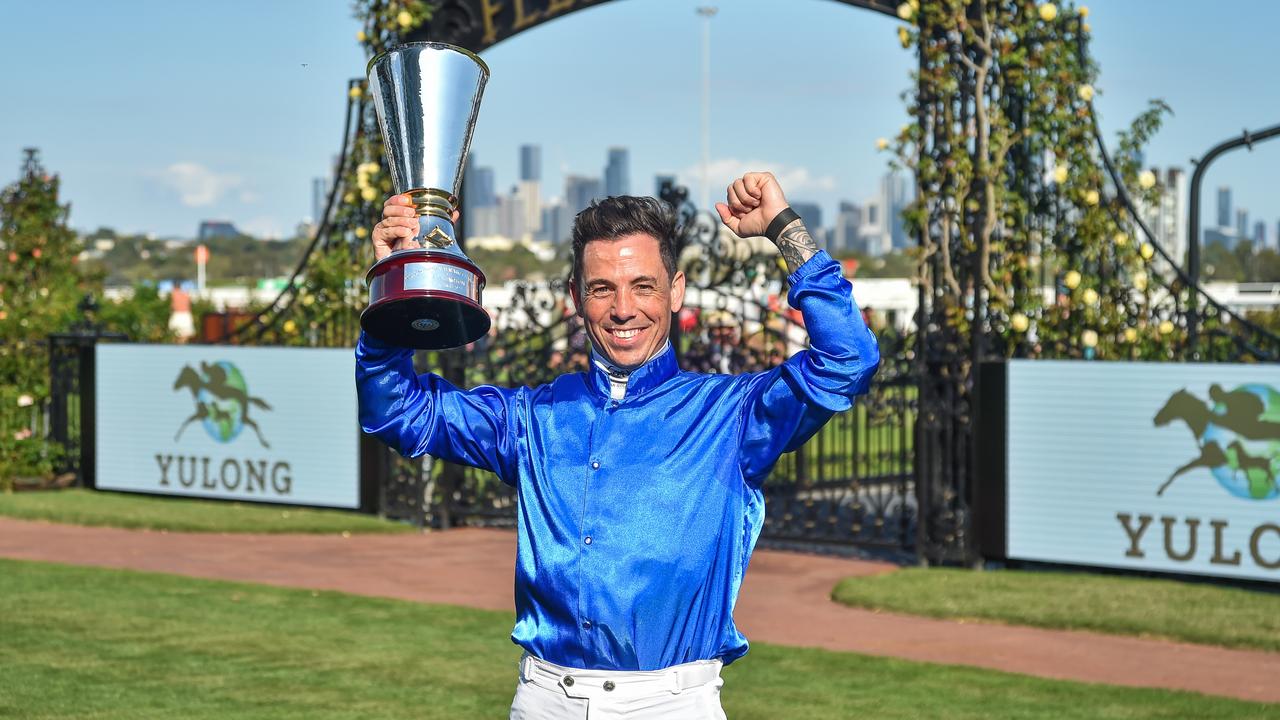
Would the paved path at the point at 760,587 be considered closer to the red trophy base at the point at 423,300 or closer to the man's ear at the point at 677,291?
the man's ear at the point at 677,291

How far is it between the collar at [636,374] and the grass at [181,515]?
32.3 feet

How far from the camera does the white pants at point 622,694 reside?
3285 mm

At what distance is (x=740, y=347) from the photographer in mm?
12648

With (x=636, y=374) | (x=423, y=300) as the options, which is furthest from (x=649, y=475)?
(x=423, y=300)

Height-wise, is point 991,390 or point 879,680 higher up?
point 991,390

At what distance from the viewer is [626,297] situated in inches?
136

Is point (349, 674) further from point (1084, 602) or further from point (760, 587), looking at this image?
point (1084, 602)

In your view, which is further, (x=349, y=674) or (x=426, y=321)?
(x=349, y=674)

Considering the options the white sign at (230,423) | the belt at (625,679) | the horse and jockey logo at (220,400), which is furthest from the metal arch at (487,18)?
the belt at (625,679)

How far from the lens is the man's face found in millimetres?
3469

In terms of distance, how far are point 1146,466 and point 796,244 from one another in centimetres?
764

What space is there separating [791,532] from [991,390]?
202 centimetres

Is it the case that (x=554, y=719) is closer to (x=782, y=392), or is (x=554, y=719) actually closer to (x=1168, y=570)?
(x=782, y=392)

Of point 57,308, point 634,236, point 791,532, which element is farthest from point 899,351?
point 57,308
